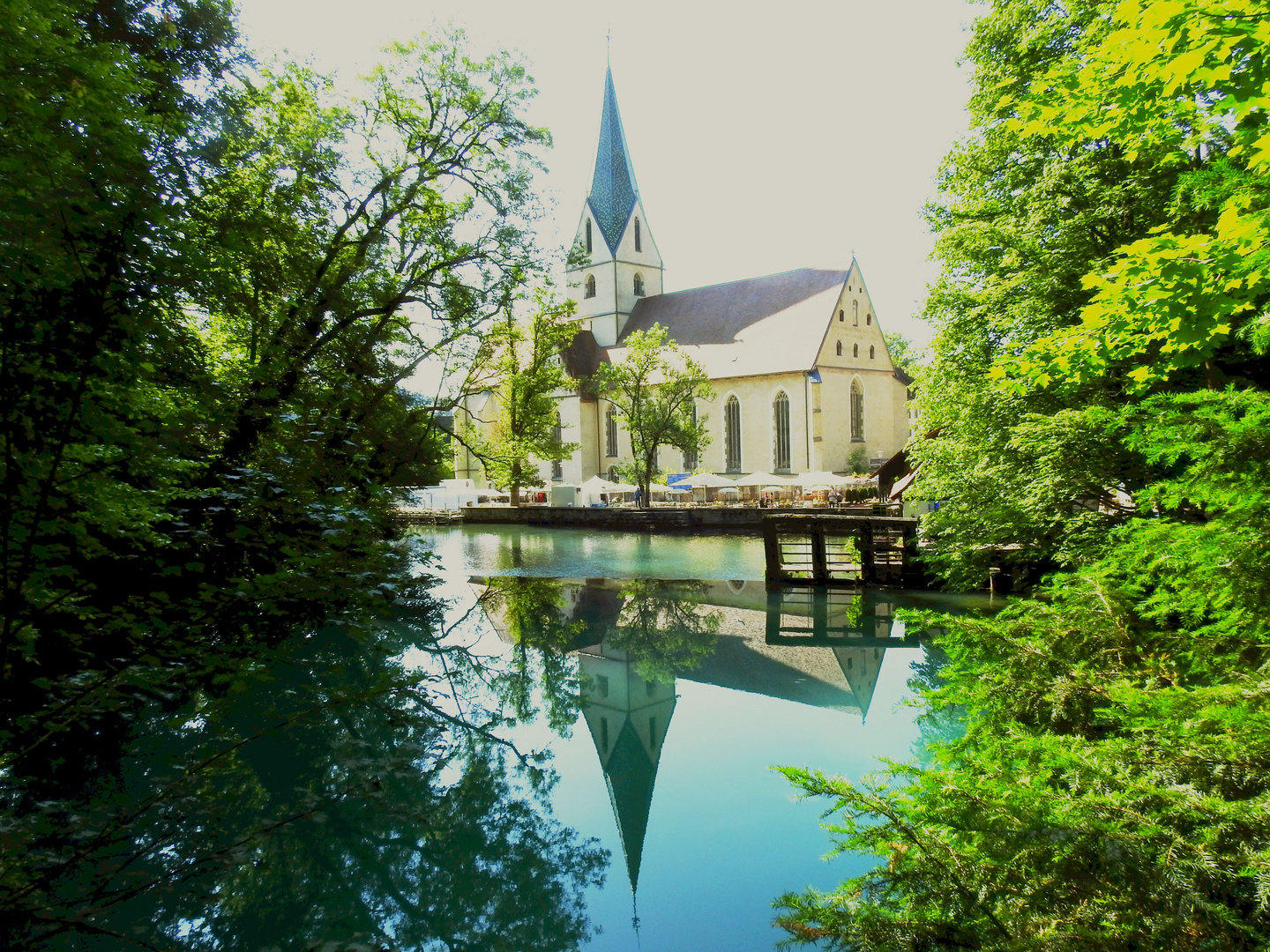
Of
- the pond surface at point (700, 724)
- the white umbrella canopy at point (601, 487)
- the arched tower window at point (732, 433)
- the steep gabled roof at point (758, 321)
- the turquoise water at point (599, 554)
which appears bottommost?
the pond surface at point (700, 724)

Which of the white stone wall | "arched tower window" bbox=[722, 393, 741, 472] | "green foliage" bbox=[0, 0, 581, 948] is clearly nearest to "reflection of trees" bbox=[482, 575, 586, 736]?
"green foliage" bbox=[0, 0, 581, 948]

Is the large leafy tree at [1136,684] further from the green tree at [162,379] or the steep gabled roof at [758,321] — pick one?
the steep gabled roof at [758,321]

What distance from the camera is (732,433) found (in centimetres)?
4638

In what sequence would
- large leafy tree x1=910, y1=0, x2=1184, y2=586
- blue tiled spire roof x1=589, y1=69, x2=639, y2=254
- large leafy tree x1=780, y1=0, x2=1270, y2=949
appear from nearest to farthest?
large leafy tree x1=780, y1=0, x2=1270, y2=949 → large leafy tree x1=910, y1=0, x2=1184, y2=586 → blue tiled spire roof x1=589, y1=69, x2=639, y2=254

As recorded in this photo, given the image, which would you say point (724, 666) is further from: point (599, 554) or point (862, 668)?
point (599, 554)

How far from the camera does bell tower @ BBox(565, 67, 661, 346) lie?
2044 inches

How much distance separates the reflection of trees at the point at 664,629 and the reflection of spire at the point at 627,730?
0.38m

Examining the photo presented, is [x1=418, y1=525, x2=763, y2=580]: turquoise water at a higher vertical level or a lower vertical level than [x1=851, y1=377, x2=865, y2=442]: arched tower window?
lower

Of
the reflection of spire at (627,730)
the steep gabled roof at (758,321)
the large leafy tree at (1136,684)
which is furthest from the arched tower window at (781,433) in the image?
the large leafy tree at (1136,684)

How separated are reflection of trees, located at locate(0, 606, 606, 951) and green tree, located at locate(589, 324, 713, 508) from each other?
28.9 meters

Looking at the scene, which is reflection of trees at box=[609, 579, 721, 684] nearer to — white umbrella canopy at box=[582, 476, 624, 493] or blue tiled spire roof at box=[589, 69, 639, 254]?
white umbrella canopy at box=[582, 476, 624, 493]

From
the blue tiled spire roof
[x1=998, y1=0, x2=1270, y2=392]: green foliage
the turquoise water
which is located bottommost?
the turquoise water

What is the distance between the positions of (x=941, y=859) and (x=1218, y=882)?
67 centimetres

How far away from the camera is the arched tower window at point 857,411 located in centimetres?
4509
